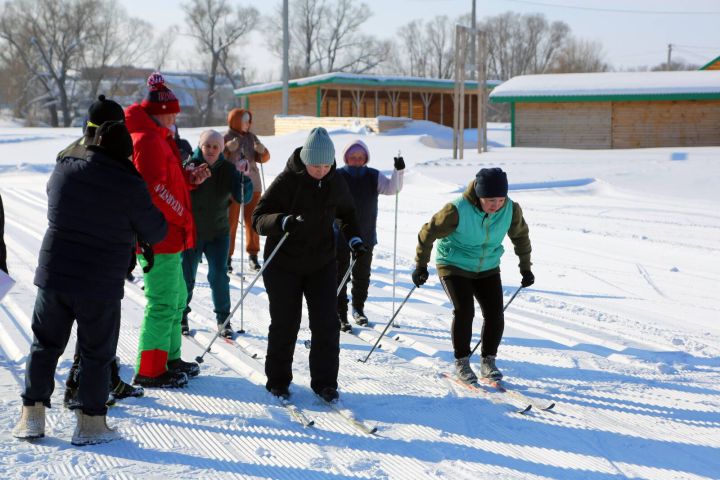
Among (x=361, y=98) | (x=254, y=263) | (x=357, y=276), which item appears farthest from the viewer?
(x=361, y=98)

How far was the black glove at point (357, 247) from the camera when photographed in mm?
4926

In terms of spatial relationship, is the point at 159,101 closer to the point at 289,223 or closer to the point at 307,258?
the point at 289,223

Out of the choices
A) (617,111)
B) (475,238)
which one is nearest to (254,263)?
(475,238)

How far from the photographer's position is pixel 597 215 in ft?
42.4

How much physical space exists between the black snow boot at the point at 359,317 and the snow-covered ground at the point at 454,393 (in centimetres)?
13

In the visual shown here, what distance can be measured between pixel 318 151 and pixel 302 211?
38 cm

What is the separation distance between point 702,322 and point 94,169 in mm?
5379

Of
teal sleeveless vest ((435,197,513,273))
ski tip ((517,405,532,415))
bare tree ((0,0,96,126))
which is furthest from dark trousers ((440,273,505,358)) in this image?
bare tree ((0,0,96,126))

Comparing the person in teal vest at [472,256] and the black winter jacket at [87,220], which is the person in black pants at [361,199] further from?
the black winter jacket at [87,220]

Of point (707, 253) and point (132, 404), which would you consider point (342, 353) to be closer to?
point (132, 404)

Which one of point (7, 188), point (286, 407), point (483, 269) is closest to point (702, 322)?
point (483, 269)

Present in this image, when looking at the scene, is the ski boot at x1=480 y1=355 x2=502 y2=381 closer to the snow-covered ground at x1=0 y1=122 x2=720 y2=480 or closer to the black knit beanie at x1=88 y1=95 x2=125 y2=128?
the snow-covered ground at x1=0 y1=122 x2=720 y2=480

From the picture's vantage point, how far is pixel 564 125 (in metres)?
27.0

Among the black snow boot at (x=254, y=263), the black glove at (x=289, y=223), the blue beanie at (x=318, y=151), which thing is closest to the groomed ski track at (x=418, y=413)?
the black glove at (x=289, y=223)
